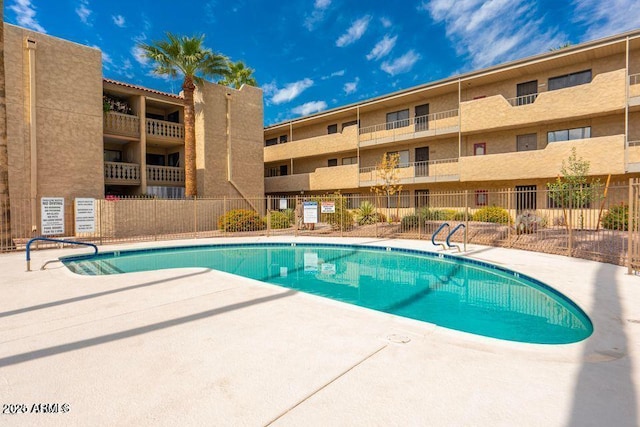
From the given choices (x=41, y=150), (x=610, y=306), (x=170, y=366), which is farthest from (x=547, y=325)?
(x=41, y=150)

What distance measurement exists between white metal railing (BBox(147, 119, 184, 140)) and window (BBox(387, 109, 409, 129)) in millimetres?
15168

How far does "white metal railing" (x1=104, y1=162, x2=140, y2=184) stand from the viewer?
788 inches

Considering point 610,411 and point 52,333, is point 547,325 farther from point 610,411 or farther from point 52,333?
point 52,333

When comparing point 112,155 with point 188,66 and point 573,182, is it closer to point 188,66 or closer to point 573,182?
point 188,66

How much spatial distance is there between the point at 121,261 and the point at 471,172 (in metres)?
18.8

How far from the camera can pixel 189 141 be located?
20.9 m

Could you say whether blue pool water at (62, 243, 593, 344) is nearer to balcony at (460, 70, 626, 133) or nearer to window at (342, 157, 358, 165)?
balcony at (460, 70, 626, 133)

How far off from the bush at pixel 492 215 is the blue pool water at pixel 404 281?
8.93m

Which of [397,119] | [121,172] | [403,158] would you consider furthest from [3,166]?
[397,119]

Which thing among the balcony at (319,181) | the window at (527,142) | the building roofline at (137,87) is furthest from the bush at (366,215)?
the building roofline at (137,87)

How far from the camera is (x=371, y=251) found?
13758 mm

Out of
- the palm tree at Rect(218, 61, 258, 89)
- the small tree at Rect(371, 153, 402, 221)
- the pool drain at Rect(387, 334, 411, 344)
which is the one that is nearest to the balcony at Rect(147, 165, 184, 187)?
the palm tree at Rect(218, 61, 258, 89)

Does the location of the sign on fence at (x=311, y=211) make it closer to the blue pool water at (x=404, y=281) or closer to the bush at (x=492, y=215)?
the blue pool water at (x=404, y=281)

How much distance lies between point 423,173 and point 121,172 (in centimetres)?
1941
